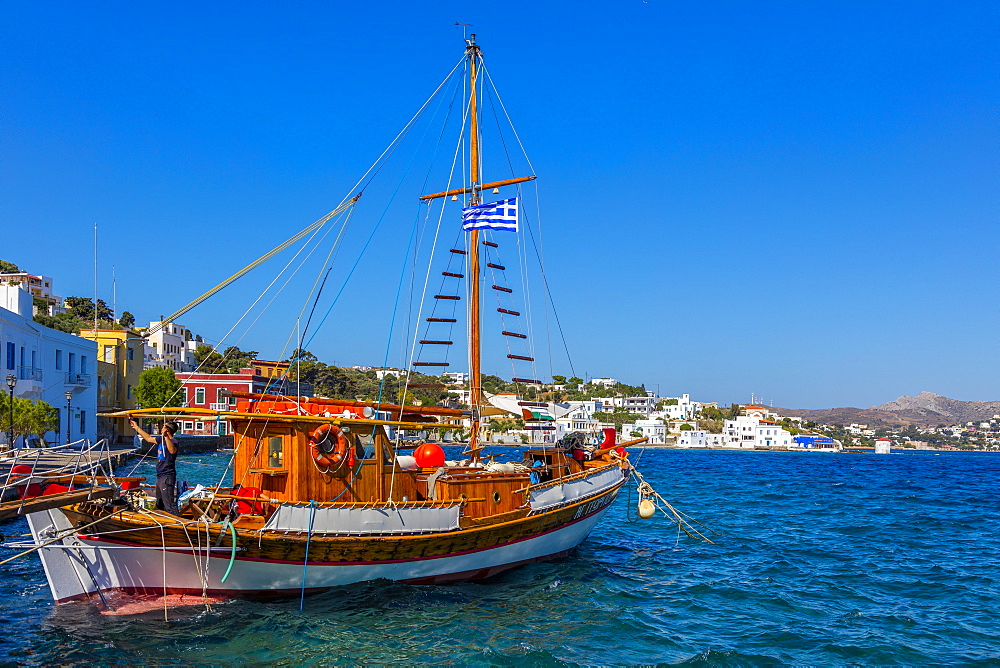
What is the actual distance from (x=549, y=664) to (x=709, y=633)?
3.78 m

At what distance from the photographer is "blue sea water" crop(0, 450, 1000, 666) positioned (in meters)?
12.6

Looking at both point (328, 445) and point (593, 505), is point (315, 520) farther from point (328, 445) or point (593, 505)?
point (593, 505)

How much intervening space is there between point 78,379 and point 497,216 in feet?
125

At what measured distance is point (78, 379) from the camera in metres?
47.7

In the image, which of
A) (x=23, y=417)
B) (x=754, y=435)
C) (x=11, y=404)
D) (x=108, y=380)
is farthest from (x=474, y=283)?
(x=754, y=435)

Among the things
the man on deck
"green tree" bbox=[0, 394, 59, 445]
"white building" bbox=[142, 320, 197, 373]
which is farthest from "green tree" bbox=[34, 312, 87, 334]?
the man on deck

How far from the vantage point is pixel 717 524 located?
95.1 ft

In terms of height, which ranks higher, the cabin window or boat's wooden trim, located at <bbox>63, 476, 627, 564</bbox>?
the cabin window

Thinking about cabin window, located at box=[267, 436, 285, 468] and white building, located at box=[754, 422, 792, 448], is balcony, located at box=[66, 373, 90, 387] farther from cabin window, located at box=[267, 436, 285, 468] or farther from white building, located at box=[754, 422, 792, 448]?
white building, located at box=[754, 422, 792, 448]

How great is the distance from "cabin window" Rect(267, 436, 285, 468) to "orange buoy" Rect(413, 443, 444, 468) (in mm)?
3344

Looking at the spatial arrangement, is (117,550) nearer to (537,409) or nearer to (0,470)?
(537,409)

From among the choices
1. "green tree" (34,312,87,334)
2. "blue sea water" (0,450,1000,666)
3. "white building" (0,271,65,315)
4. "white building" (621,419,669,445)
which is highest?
"white building" (0,271,65,315)

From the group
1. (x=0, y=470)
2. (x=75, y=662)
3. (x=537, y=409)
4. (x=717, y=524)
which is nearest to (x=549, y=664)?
(x=75, y=662)

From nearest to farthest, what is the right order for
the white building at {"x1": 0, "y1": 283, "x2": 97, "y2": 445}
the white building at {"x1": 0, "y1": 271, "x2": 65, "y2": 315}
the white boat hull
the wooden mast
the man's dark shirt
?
the white boat hull, the man's dark shirt, the wooden mast, the white building at {"x1": 0, "y1": 283, "x2": 97, "y2": 445}, the white building at {"x1": 0, "y1": 271, "x2": 65, "y2": 315}
